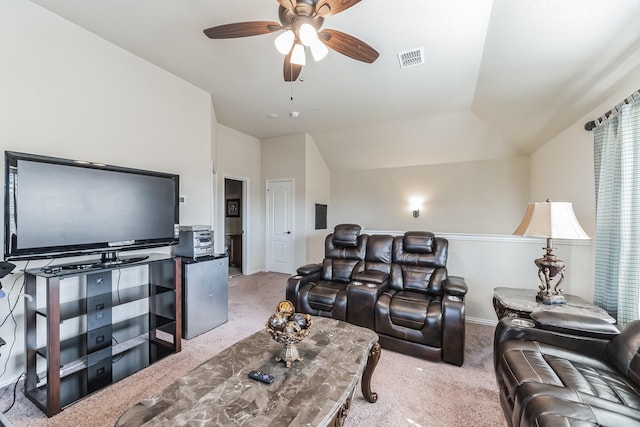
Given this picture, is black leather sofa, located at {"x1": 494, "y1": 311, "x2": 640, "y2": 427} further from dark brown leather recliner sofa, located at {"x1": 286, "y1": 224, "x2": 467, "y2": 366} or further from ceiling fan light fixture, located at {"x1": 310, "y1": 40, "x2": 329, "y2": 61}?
ceiling fan light fixture, located at {"x1": 310, "y1": 40, "x2": 329, "y2": 61}

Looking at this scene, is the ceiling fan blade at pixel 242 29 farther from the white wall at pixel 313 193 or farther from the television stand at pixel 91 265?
the white wall at pixel 313 193

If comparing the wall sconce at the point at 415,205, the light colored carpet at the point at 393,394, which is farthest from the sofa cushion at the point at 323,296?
the wall sconce at the point at 415,205

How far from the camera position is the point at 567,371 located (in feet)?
4.87

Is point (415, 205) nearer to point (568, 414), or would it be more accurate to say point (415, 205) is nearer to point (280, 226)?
point (280, 226)

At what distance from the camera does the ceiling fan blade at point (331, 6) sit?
1603 millimetres

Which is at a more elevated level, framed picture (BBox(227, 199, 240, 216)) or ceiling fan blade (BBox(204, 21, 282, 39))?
ceiling fan blade (BBox(204, 21, 282, 39))

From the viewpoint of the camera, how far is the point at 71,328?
7.93 ft

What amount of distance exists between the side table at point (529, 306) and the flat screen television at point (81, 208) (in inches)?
126

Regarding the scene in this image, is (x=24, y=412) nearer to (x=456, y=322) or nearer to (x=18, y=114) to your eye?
(x=18, y=114)

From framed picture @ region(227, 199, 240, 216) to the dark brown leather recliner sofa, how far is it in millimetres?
3377

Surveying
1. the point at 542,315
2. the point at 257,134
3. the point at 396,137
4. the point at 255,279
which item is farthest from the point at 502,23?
the point at 255,279

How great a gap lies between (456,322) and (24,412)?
3228 mm

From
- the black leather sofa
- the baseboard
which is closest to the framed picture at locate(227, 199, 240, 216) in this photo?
the baseboard

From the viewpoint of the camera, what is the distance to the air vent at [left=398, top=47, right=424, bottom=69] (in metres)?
2.71
